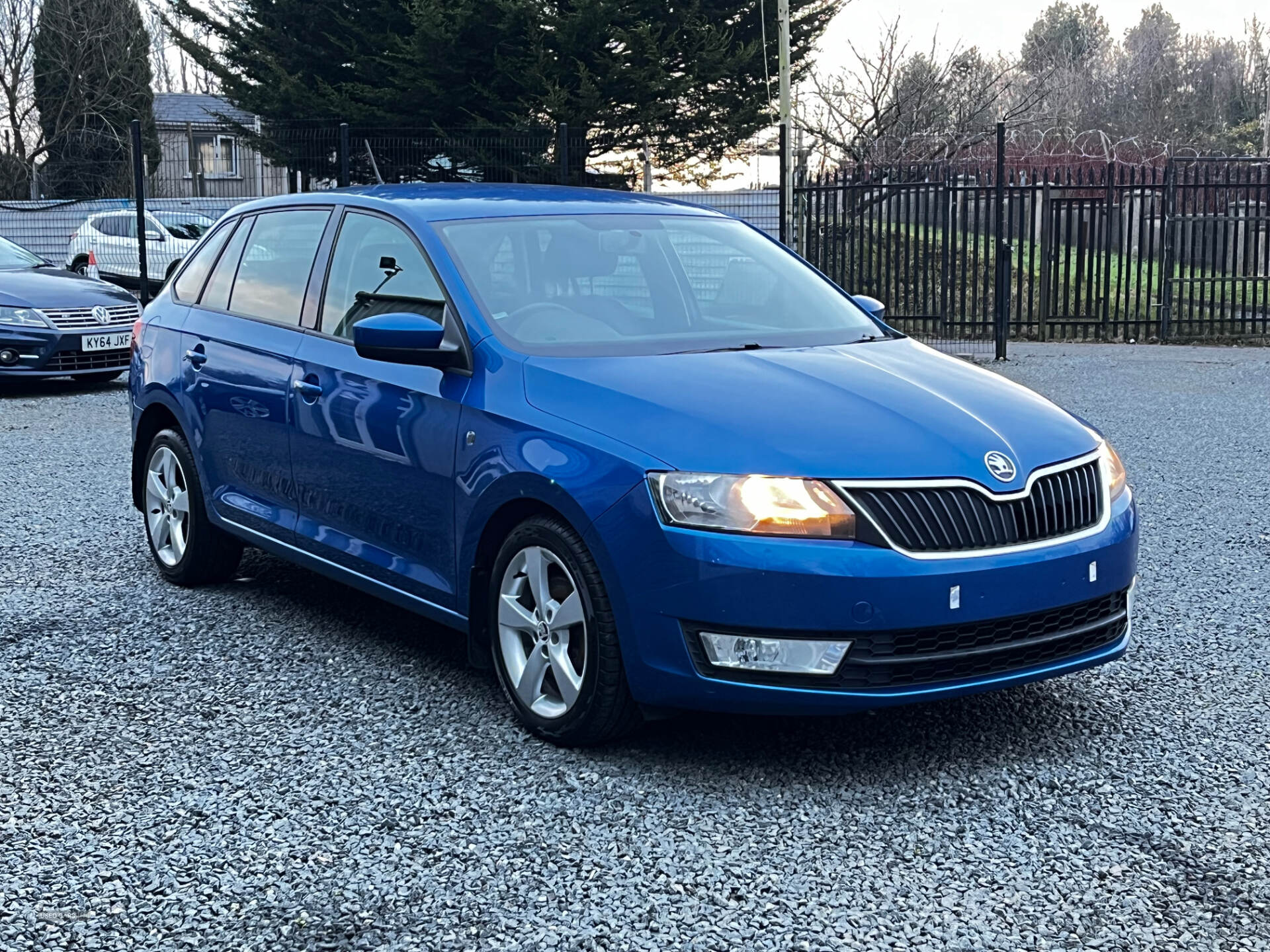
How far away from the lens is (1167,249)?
1739 cm

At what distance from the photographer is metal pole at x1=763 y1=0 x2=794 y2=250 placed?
1602cm

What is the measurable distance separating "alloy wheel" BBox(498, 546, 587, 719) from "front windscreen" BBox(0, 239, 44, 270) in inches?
429

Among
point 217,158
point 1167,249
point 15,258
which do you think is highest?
point 217,158

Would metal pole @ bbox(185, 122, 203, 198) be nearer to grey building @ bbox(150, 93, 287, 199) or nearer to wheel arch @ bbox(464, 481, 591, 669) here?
grey building @ bbox(150, 93, 287, 199)

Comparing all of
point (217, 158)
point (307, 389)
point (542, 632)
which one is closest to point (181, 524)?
point (307, 389)

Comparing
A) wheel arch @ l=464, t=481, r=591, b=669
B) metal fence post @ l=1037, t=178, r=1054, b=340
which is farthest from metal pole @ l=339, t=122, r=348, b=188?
wheel arch @ l=464, t=481, r=591, b=669

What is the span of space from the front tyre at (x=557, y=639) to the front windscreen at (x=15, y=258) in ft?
35.8

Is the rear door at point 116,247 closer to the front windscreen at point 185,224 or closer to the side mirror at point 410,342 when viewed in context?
the front windscreen at point 185,224

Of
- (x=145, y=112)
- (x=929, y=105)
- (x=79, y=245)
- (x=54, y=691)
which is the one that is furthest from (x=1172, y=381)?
(x=145, y=112)

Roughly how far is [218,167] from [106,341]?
1309 cm

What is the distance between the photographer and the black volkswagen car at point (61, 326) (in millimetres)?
12523

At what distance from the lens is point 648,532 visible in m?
3.70

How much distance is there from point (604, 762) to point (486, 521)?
782 millimetres

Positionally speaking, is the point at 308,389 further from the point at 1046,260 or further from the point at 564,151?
the point at 1046,260
